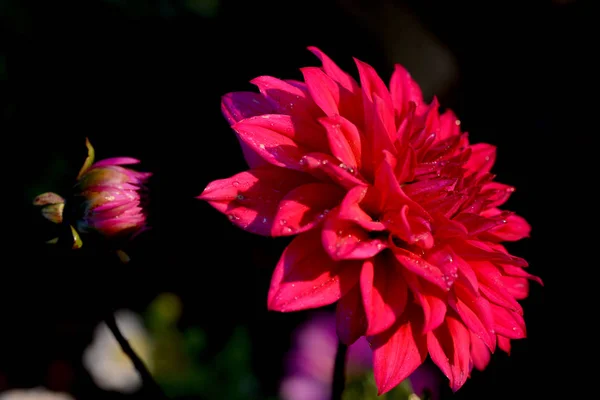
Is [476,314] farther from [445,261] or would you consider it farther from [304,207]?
[304,207]

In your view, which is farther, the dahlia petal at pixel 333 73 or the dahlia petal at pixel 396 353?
the dahlia petal at pixel 333 73

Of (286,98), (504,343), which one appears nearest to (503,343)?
(504,343)

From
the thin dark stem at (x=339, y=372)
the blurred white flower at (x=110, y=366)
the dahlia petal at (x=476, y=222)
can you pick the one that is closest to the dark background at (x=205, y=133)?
the blurred white flower at (x=110, y=366)

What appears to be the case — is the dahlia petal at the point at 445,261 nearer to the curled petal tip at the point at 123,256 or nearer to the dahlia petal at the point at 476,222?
the dahlia petal at the point at 476,222

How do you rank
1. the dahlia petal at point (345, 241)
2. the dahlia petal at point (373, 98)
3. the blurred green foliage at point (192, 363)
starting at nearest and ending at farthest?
the dahlia petal at point (345, 241) → the dahlia petal at point (373, 98) → the blurred green foliage at point (192, 363)

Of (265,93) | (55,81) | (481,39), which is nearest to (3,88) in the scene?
(55,81)

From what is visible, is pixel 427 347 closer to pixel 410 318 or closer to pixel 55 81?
pixel 410 318

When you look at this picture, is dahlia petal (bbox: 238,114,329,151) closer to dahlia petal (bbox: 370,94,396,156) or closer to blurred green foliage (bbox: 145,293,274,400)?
dahlia petal (bbox: 370,94,396,156)
